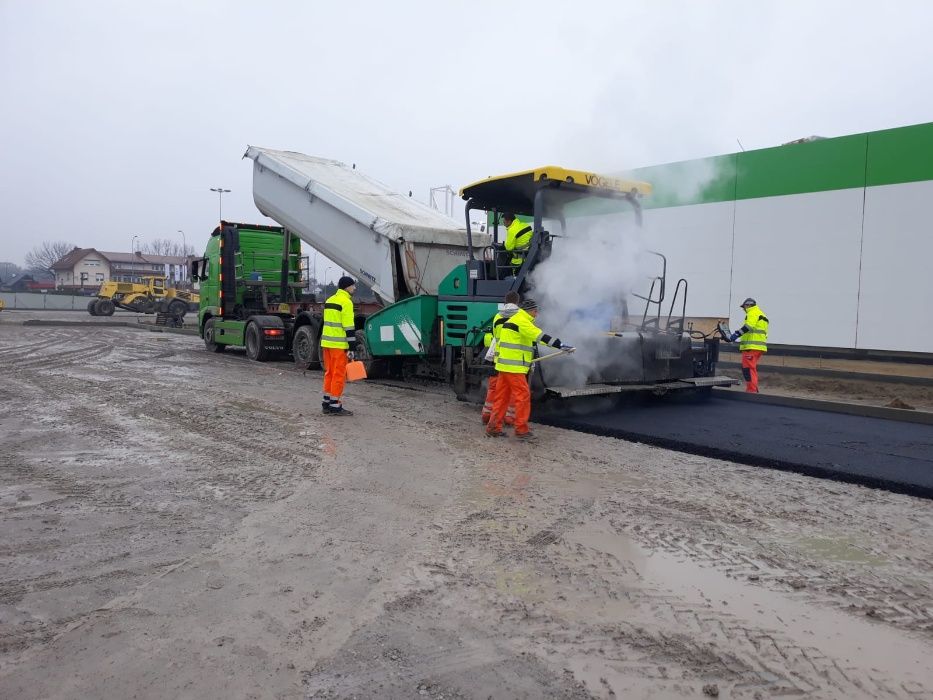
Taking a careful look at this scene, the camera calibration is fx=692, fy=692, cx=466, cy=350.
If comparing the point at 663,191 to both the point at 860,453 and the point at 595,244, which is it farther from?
the point at 860,453

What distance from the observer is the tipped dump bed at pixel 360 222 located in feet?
32.3

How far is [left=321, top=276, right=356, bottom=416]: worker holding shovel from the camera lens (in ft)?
24.0

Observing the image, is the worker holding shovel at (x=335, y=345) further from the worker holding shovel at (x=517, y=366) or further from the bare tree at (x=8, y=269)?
the bare tree at (x=8, y=269)

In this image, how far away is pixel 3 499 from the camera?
13.9 feet

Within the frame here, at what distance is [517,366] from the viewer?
650 cm

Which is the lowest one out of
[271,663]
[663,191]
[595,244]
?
[271,663]

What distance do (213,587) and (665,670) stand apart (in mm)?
1937

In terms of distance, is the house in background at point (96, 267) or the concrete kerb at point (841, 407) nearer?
the concrete kerb at point (841, 407)

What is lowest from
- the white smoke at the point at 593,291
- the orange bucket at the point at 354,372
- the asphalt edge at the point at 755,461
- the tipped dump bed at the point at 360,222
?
the asphalt edge at the point at 755,461

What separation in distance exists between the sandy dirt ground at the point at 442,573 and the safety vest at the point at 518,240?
2416mm

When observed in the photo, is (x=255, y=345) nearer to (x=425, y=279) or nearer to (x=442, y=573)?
(x=425, y=279)

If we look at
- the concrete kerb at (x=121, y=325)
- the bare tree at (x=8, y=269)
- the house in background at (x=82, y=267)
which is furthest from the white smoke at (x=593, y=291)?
the bare tree at (x=8, y=269)

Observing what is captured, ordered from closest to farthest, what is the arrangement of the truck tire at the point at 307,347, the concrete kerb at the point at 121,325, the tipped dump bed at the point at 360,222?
the tipped dump bed at the point at 360,222
the truck tire at the point at 307,347
the concrete kerb at the point at 121,325

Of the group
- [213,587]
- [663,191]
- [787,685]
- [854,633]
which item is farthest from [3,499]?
[663,191]
